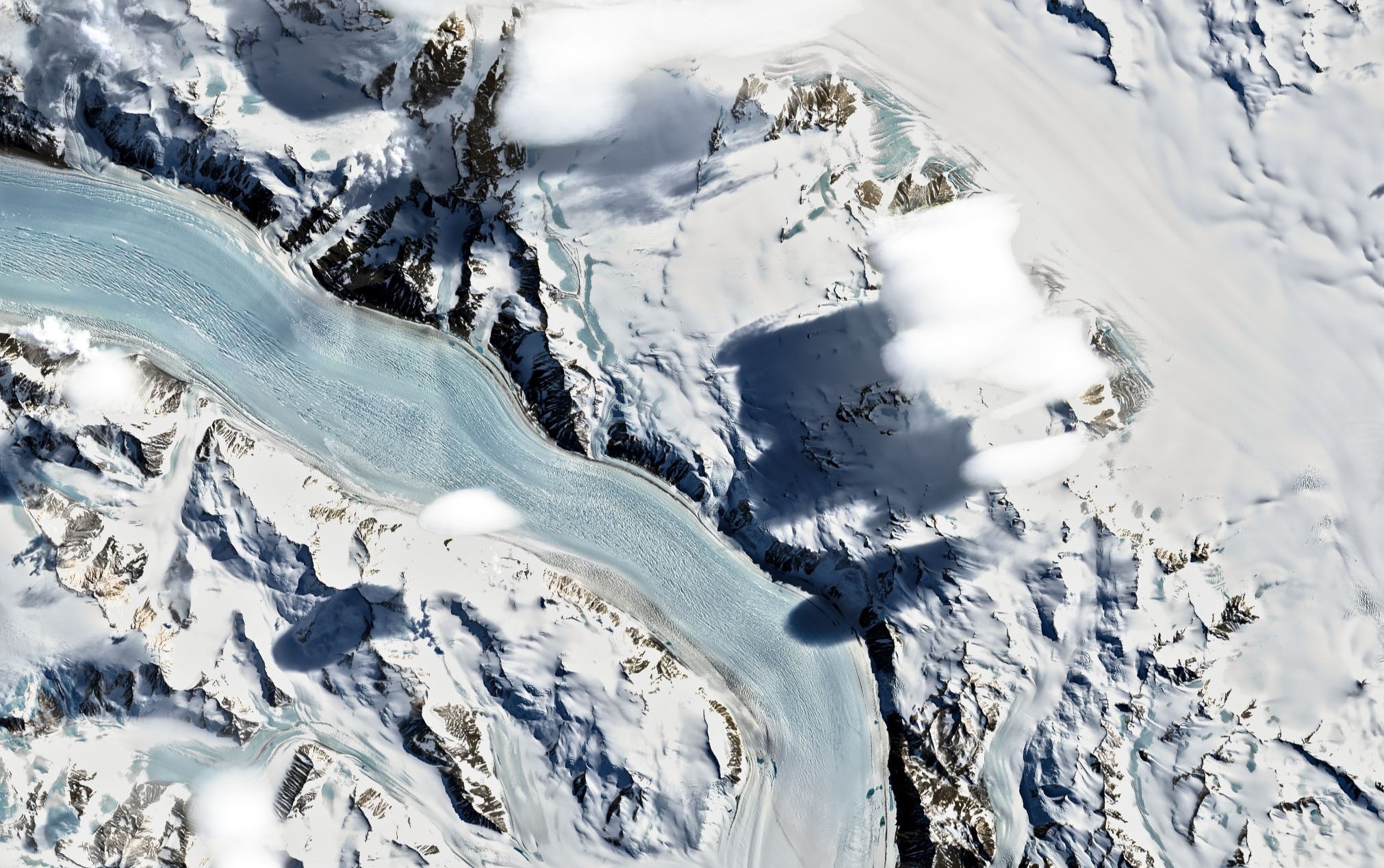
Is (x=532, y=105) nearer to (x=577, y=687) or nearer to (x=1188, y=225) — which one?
(x=577, y=687)

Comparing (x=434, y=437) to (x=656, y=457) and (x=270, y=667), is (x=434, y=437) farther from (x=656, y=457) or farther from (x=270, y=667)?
(x=270, y=667)

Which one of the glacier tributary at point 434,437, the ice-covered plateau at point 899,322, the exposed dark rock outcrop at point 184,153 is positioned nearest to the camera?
the ice-covered plateau at point 899,322

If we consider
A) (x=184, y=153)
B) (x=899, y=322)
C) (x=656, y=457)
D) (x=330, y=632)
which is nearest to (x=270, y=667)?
(x=330, y=632)

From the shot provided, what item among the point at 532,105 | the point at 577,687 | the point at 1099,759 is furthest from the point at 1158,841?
the point at 532,105

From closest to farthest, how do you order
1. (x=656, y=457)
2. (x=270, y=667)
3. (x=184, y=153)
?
(x=184, y=153) → (x=270, y=667) → (x=656, y=457)

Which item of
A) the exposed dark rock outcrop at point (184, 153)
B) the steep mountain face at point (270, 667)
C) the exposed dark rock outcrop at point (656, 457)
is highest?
the exposed dark rock outcrop at point (184, 153)

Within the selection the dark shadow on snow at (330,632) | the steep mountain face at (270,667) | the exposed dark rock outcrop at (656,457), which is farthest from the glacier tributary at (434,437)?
the dark shadow on snow at (330,632)

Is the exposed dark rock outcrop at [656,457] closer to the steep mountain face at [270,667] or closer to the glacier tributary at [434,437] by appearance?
the glacier tributary at [434,437]
